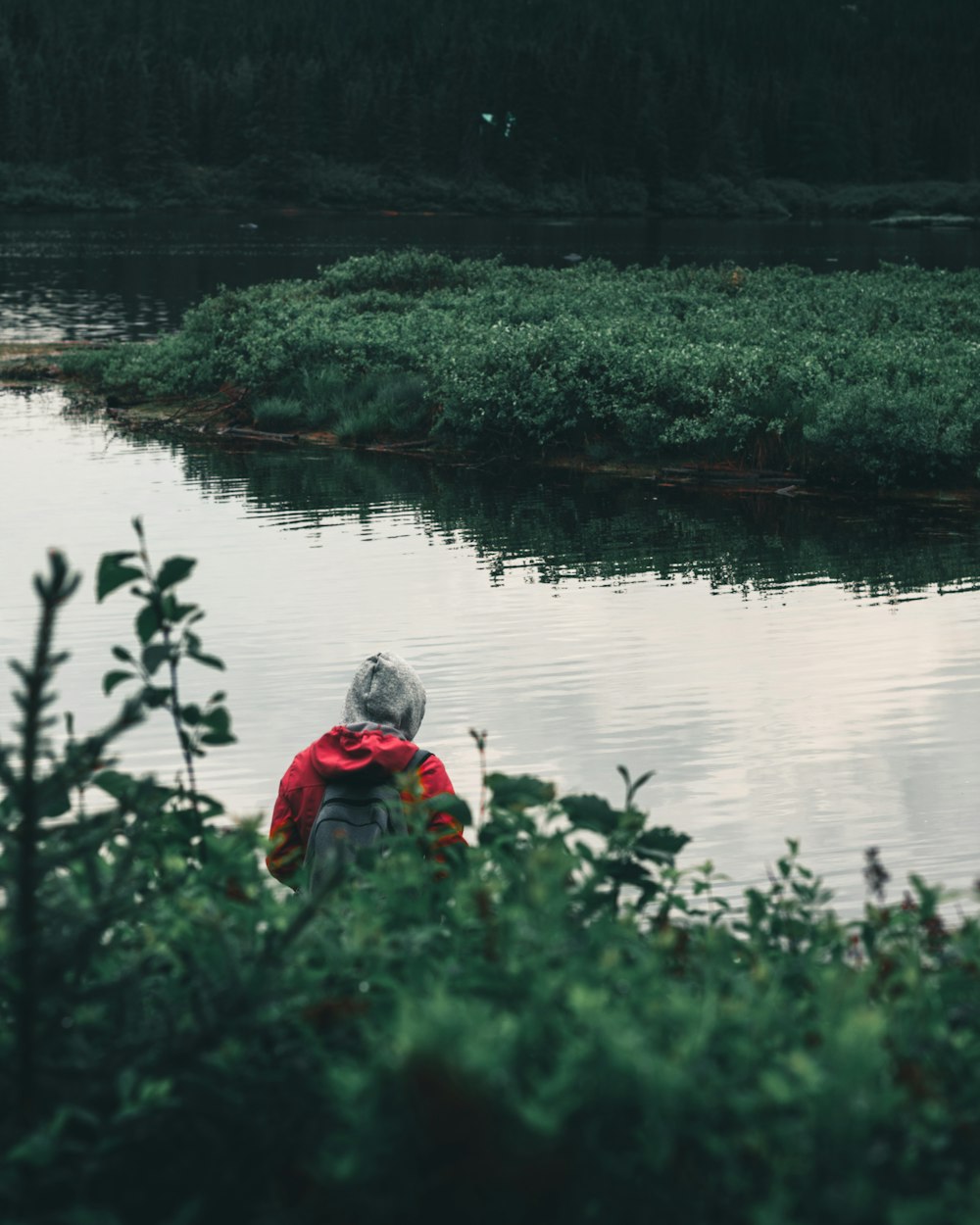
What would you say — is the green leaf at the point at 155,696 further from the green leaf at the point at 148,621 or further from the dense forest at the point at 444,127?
the dense forest at the point at 444,127

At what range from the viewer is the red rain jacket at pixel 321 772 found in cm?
575

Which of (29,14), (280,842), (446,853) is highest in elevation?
(29,14)

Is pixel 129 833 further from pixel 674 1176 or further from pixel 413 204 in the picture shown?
pixel 413 204

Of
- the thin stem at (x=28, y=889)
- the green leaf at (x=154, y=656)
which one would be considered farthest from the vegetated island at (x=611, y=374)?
the thin stem at (x=28, y=889)

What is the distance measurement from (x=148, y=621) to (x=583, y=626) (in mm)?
10233

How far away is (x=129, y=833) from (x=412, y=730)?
2.76m

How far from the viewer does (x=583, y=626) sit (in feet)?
46.0

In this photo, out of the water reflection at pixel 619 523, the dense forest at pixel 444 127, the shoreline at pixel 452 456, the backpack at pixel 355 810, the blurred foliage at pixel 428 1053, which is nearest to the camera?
the blurred foliage at pixel 428 1053

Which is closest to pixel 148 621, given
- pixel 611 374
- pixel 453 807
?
pixel 453 807

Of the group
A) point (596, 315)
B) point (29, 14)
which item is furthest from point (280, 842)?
point (29, 14)

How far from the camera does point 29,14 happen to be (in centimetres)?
16225

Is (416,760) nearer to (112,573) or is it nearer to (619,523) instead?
(112,573)

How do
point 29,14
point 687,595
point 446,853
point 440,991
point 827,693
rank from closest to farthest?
1. point 440,991
2. point 446,853
3. point 827,693
4. point 687,595
5. point 29,14

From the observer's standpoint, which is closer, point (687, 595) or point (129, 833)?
point (129, 833)
